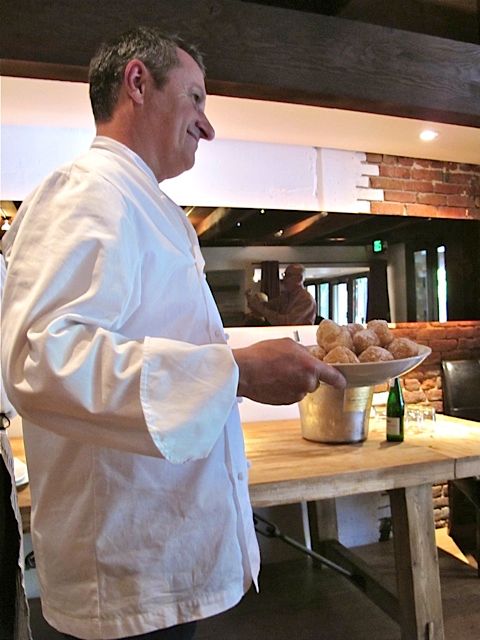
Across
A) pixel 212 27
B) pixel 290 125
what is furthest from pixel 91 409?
pixel 290 125

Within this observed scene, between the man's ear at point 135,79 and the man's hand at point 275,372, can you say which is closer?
the man's hand at point 275,372

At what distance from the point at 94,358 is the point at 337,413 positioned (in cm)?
125

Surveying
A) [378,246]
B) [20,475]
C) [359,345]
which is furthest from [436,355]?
[20,475]

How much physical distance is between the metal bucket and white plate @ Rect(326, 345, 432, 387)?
0.38 meters

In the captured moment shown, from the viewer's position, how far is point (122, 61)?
36.5 inches

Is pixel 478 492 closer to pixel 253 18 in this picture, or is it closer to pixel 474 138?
pixel 474 138

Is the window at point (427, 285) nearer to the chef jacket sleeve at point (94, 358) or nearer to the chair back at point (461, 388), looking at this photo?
the chair back at point (461, 388)

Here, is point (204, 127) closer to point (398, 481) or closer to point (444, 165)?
point (398, 481)

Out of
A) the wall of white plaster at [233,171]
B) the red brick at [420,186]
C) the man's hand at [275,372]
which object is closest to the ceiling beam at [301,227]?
the wall of white plaster at [233,171]

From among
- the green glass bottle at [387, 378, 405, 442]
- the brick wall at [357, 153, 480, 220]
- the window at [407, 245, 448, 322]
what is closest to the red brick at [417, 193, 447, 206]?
the brick wall at [357, 153, 480, 220]

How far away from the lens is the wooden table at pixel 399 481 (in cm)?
144

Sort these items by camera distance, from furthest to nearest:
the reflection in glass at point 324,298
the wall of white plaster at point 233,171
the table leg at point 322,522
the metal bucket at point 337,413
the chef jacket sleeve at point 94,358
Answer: the reflection in glass at point 324,298 → the table leg at point 322,522 → the wall of white plaster at point 233,171 → the metal bucket at point 337,413 → the chef jacket sleeve at point 94,358

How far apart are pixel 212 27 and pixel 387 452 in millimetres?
1561

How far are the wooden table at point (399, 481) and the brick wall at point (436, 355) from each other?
3.94ft
